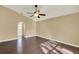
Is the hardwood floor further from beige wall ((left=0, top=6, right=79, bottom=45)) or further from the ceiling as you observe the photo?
the ceiling

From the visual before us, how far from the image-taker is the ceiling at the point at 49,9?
154 centimetres

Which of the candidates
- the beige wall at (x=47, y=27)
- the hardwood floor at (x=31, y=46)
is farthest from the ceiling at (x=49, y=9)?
the hardwood floor at (x=31, y=46)

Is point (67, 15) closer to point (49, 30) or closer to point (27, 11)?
point (49, 30)

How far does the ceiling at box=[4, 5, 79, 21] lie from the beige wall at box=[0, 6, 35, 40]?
0.07m

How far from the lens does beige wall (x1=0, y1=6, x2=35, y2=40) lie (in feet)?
5.08

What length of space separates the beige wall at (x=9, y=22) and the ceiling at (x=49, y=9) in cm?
7

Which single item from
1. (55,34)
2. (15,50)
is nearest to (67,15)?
(55,34)

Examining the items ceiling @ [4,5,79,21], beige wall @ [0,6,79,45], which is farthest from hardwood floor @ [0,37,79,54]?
ceiling @ [4,5,79,21]

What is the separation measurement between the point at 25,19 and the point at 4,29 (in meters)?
0.34

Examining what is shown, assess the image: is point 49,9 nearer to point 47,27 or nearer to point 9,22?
point 47,27

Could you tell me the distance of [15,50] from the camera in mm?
1574

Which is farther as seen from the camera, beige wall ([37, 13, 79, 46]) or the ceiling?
beige wall ([37, 13, 79, 46])

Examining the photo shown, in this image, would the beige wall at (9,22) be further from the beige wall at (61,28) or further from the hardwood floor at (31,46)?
the beige wall at (61,28)


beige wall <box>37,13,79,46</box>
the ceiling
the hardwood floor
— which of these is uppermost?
the ceiling
